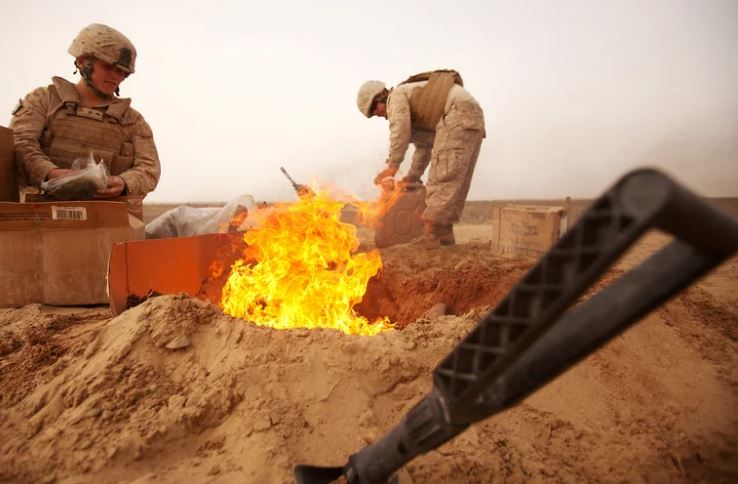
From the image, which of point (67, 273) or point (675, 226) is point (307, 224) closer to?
point (67, 273)

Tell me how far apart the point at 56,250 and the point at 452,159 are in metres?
5.01

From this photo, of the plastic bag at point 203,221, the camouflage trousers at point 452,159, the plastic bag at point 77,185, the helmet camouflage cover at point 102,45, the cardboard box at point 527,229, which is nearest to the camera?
the plastic bag at point 77,185

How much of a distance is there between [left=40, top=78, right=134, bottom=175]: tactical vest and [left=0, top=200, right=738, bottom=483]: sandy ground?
2137 millimetres

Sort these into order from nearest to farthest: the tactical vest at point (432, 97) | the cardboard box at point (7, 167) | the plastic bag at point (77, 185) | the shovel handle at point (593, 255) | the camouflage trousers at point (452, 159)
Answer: the shovel handle at point (593, 255) → the plastic bag at point (77, 185) → the cardboard box at point (7, 167) → the camouflage trousers at point (452, 159) → the tactical vest at point (432, 97)

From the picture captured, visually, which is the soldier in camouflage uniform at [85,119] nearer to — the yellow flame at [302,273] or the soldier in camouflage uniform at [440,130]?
the yellow flame at [302,273]

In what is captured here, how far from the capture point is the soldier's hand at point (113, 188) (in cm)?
370

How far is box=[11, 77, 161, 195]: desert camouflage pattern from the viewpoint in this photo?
3.75m

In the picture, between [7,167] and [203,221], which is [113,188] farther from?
[203,221]

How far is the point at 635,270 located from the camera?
0.97 meters

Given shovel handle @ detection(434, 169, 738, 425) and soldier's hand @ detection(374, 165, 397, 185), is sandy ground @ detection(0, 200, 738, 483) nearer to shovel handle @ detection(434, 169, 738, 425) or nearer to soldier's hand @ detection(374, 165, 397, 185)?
shovel handle @ detection(434, 169, 738, 425)

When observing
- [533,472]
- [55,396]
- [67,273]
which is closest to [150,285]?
[67,273]

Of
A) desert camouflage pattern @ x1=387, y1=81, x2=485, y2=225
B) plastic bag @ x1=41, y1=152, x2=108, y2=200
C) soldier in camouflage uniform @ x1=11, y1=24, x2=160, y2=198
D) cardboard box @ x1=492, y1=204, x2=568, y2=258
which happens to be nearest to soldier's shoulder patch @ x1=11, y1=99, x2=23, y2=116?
soldier in camouflage uniform @ x1=11, y1=24, x2=160, y2=198

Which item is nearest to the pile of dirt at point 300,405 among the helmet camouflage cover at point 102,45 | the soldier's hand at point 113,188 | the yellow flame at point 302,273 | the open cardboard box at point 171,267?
the open cardboard box at point 171,267

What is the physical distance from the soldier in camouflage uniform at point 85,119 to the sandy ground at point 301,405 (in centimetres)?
188
